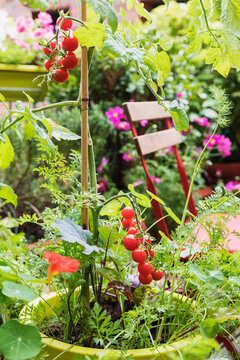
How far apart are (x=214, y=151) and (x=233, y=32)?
2.83m

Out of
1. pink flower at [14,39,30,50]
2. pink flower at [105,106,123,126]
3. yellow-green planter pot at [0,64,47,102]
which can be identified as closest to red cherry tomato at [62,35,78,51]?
yellow-green planter pot at [0,64,47,102]

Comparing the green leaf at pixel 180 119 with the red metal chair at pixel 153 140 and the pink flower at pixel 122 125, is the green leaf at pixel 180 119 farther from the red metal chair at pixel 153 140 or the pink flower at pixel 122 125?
the pink flower at pixel 122 125

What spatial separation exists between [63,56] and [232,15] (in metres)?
0.26

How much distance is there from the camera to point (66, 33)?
65 centimetres

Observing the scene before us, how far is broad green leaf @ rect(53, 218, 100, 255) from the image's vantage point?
579 mm

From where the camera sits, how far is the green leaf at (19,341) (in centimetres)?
43

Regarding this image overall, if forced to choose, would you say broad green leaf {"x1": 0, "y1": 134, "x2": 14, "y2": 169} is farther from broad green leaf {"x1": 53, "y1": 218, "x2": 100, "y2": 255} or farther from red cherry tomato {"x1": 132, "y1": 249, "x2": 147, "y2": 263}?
red cherry tomato {"x1": 132, "y1": 249, "x2": 147, "y2": 263}

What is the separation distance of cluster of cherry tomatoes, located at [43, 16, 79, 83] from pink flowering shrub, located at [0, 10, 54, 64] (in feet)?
6.37

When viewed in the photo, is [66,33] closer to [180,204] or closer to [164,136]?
[164,136]

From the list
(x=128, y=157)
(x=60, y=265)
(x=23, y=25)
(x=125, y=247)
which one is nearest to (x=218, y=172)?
(x=128, y=157)

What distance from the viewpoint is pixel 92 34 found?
56 centimetres

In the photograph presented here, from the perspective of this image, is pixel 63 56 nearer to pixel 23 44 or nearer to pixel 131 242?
pixel 131 242

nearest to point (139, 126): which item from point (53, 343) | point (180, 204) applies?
point (180, 204)

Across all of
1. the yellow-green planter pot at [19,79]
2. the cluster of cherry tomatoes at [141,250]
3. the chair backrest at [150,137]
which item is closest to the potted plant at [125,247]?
the cluster of cherry tomatoes at [141,250]
